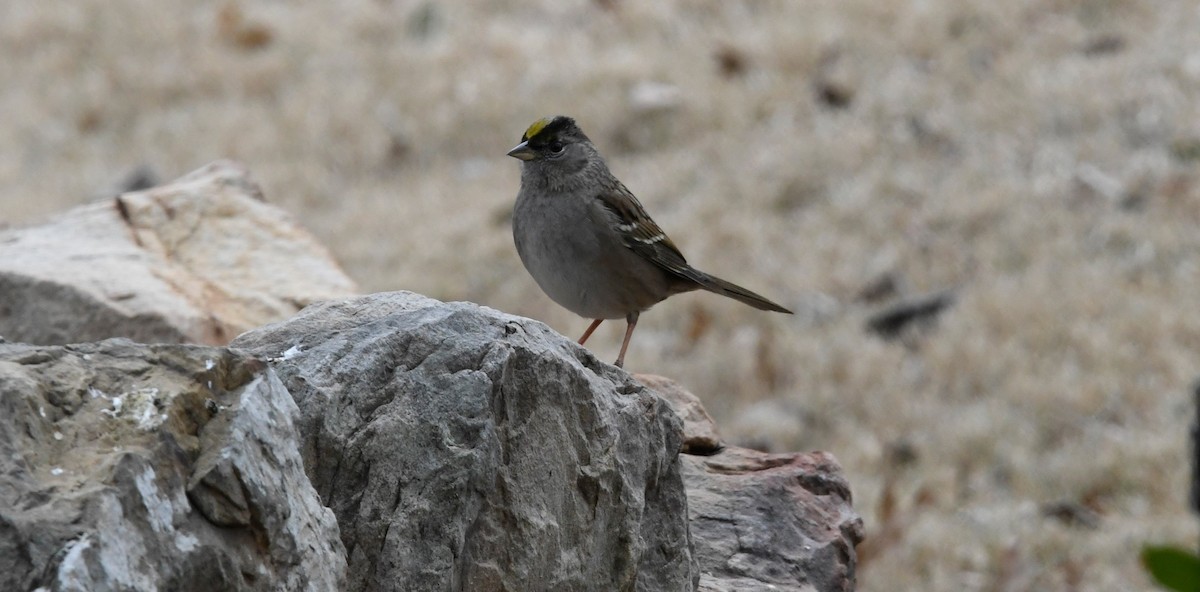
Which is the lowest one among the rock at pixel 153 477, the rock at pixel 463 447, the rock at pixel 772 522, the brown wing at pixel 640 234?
the rock at pixel 153 477

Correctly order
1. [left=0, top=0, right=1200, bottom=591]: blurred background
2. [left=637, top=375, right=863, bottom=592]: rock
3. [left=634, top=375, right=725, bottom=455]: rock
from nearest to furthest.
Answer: [left=637, top=375, right=863, bottom=592]: rock < [left=634, top=375, right=725, bottom=455]: rock < [left=0, top=0, right=1200, bottom=591]: blurred background

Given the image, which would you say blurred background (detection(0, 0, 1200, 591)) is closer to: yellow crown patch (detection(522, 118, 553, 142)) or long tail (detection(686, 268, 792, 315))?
long tail (detection(686, 268, 792, 315))

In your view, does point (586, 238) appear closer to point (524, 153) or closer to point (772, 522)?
point (524, 153)

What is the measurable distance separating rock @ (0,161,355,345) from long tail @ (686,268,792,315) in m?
1.76

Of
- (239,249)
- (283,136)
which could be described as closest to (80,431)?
(239,249)

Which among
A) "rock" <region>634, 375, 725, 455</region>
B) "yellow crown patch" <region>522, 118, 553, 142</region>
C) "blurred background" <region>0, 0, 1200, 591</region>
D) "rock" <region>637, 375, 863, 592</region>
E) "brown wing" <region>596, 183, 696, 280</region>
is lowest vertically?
"rock" <region>637, 375, 863, 592</region>

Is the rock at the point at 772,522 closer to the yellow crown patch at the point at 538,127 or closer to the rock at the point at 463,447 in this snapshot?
the rock at the point at 463,447

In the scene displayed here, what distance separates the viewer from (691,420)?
221 inches

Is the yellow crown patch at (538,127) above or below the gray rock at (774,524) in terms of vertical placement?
above

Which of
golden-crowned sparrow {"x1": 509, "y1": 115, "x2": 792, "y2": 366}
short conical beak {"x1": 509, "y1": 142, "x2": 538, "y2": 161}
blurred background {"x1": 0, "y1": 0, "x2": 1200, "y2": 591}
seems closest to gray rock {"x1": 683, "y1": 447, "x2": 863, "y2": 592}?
golden-crowned sparrow {"x1": 509, "y1": 115, "x2": 792, "y2": 366}

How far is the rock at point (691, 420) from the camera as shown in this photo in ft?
18.0

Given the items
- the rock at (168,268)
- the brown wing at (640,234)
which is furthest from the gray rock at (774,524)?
the rock at (168,268)

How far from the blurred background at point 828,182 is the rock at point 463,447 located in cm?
483

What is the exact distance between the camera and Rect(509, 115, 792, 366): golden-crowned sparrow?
6164 mm
